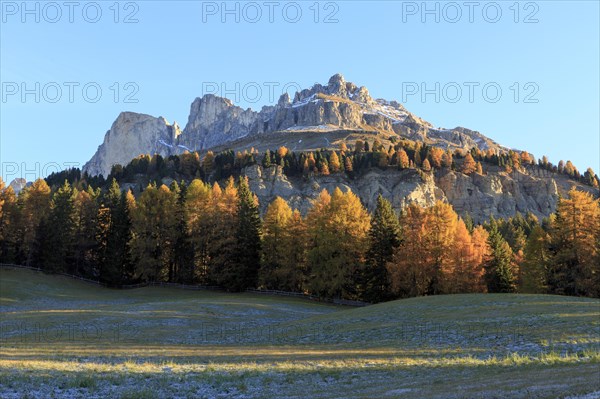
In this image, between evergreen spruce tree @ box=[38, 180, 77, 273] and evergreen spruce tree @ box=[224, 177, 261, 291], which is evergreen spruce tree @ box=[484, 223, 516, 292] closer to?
evergreen spruce tree @ box=[224, 177, 261, 291]

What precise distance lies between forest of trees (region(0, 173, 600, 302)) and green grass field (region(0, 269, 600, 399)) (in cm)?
1671

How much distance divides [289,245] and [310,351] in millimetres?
42787

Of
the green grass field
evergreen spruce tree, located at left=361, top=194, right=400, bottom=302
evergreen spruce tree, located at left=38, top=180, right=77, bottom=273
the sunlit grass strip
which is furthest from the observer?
evergreen spruce tree, located at left=38, top=180, right=77, bottom=273

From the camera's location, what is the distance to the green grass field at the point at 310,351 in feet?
53.2

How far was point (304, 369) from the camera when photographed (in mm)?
20797

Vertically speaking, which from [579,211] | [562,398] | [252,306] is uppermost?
[579,211]

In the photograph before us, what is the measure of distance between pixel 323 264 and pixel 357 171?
11789 centimetres

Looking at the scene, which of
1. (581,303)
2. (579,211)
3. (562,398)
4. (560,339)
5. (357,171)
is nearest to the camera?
(562,398)

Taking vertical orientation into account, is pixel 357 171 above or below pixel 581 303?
above

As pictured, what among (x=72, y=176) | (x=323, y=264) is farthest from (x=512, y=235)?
(x=72, y=176)

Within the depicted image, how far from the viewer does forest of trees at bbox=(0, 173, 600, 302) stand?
61.1 meters

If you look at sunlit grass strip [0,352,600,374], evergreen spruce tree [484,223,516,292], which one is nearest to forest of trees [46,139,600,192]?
evergreen spruce tree [484,223,516,292]

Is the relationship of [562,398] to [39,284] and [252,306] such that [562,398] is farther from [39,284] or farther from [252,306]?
[39,284]

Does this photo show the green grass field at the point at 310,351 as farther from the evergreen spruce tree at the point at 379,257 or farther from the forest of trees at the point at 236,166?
the forest of trees at the point at 236,166
